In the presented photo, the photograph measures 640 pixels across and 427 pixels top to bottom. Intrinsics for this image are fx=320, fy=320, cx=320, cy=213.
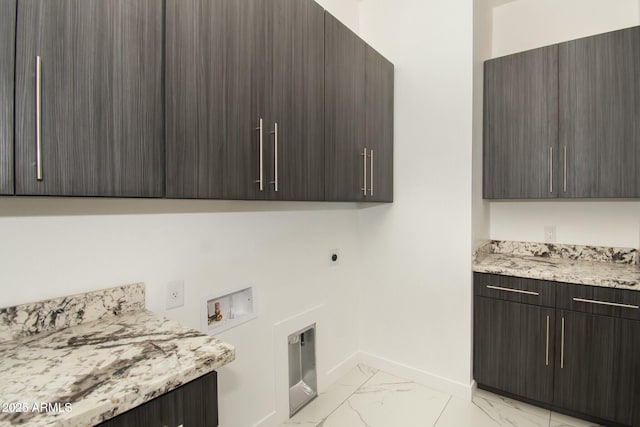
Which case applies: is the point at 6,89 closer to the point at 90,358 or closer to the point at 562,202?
the point at 90,358

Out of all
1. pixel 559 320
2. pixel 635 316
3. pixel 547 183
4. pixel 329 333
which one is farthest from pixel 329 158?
pixel 635 316

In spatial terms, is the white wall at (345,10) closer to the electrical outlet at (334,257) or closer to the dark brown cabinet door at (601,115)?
the dark brown cabinet door at (601,115)

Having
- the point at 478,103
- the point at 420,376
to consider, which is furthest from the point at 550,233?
the point at 420,376

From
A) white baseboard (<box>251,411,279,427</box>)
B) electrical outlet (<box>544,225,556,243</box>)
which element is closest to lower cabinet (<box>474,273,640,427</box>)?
electrical outlet (<box>544,225,556,243</box>)

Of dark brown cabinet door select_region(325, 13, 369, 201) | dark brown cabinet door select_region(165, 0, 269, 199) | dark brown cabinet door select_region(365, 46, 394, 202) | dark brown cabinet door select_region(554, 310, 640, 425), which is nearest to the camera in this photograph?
dark brown cabinet door select_region(165, 0, 269, 199)

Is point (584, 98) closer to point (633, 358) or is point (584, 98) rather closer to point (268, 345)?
point (633, 358)

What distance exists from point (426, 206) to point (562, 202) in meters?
1.03

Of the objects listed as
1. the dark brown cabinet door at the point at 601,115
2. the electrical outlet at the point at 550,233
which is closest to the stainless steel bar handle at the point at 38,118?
the dark brown cabinet door at the point at 601,115

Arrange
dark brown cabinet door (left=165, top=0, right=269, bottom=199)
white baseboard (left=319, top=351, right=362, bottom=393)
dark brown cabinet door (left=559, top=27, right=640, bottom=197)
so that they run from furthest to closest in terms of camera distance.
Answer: white baseboard (left=319, top=351, right=362, bottom=393), dark brown cabinet door (left=559, top=27, right=640, bottom=197), dark brown cabinet door (left=165, top=0, right=269, bottom=199)

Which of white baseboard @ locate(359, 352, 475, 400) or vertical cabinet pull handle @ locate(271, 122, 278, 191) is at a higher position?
vertical cabinet pull handle @ locate(271, 122, 278, 191)

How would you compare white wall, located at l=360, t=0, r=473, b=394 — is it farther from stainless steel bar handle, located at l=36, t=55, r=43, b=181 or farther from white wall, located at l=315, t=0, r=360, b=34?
stainless steel bar handle, located at l=36, t=55, r=43, b=181

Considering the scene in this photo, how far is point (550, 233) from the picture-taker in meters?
2.38

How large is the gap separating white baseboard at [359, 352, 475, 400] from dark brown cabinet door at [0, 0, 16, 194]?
247 centimetres

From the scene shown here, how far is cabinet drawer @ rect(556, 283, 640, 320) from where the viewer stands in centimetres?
173
